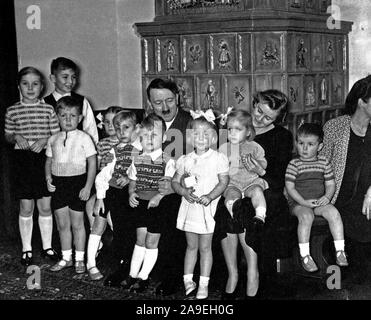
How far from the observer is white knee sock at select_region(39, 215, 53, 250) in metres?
3.62

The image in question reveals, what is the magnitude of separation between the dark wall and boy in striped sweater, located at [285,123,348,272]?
1.97 m

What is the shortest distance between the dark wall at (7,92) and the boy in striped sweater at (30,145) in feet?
1.79

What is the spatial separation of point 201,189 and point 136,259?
0.54 m

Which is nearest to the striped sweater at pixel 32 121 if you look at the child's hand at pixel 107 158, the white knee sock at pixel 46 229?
the child's hand at pixel 107 158

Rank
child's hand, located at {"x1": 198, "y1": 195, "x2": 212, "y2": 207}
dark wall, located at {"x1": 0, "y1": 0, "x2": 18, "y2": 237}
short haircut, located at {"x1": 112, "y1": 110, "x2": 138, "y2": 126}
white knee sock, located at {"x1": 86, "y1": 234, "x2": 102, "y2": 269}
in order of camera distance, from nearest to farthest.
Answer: child's hand, located at {"x1": 198, "y1": 195, "x2": 212, "y2": 207}
short haircut, located at {"x1": 112, "y1": 110, "x2": 138, "y2": 126}
white knee sock, located at {"x1": 86, "y1": 234, "x2": 102, "y2": 269}
dark wall, located at {"x1": 0, "y1": 0, "x2": 18, "y2": 237}

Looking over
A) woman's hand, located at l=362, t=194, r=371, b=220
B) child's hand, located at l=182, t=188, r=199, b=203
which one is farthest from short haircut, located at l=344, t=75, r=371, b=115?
child's hand, located at l=182, t=188, r=199, b=203

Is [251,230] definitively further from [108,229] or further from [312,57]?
[312,57]

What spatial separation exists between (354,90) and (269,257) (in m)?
0.95

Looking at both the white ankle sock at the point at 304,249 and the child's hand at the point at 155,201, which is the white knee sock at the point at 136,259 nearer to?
the child's hand at the point at 155,201

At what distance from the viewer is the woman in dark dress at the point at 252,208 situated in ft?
9.39

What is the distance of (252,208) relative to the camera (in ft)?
9.57

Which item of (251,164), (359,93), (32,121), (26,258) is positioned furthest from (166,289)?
(359,93)

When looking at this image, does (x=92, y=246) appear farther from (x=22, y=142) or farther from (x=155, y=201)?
(x=22, y=142)

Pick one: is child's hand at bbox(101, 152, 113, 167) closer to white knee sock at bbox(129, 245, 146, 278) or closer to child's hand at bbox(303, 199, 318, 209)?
white knee sock at bbox(129, 245, 146, 278)
